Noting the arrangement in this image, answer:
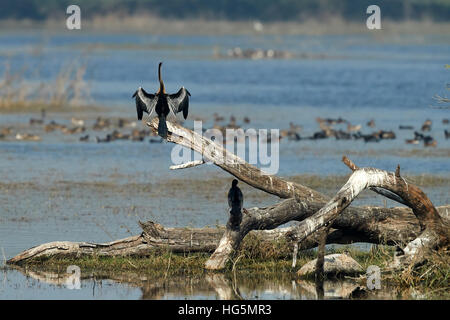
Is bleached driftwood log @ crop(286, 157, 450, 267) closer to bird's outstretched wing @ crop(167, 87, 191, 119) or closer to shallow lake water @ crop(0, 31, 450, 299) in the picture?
shallow lake water @ crop(0, 31, 450, 299)

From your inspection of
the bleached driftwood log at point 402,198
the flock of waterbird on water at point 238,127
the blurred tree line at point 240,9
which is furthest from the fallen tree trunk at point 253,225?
the blurred tree line at point 240,9

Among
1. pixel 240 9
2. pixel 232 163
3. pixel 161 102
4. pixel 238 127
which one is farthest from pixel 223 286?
pixel 240 9

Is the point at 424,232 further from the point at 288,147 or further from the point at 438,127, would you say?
the point at 438,127

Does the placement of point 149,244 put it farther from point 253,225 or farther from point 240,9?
point 240,9

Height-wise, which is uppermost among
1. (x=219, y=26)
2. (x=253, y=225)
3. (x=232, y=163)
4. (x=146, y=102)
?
(x=146, y=102)

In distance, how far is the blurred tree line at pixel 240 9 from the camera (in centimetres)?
8762

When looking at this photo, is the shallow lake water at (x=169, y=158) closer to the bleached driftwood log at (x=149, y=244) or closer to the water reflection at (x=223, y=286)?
the water reflection at (x=223, y=286)

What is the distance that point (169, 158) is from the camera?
Result: 72.6ft

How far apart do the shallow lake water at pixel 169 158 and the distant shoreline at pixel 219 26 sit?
34244 millimetres

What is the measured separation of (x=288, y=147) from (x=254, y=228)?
12.1 meters

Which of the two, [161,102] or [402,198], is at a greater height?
[161,102]

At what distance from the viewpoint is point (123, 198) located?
1720cm

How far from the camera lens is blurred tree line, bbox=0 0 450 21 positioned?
87625mm

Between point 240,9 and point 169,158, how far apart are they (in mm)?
75358
